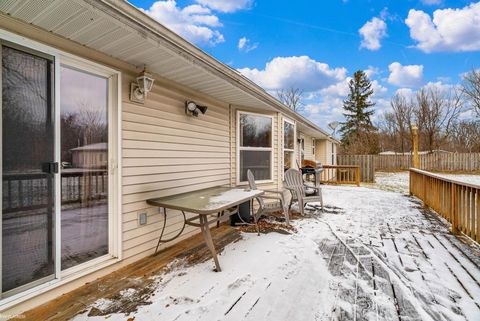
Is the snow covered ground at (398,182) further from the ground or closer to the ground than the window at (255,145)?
closer to the ground

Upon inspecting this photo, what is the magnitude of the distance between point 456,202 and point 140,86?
4937 mm

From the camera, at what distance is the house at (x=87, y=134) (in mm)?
1841

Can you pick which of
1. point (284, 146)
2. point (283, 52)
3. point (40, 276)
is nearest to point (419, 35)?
point (283, 52)

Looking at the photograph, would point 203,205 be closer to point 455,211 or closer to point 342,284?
point 342,284

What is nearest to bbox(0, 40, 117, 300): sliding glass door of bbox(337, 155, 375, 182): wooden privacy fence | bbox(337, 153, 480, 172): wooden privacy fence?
bbox(337, 155, 375, 182): wooden privacy fence

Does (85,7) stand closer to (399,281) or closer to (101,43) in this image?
(101,43)

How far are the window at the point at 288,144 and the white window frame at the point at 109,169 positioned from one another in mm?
4294

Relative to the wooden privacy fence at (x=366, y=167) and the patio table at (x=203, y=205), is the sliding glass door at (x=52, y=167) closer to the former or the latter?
the patio table at (x=203, y=205)

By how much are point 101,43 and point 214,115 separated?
225cm

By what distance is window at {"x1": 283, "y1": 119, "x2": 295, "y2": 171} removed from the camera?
20.7 ft

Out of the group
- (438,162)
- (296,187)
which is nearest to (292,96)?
(438,162)

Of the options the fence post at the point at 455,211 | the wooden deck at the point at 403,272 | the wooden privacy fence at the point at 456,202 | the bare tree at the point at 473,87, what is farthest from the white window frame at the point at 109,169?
the bare tree at the point at 473,87

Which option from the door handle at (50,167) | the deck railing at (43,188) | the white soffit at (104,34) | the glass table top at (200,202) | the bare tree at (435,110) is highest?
the bare tree at (435,110)

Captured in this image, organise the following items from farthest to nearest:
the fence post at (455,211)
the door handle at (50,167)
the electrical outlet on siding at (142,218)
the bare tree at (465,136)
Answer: the bare tree at (465,136)
the fence post at (455,211)
the electrical outlet on siding at (142,218)
the door handle at (50,167)
